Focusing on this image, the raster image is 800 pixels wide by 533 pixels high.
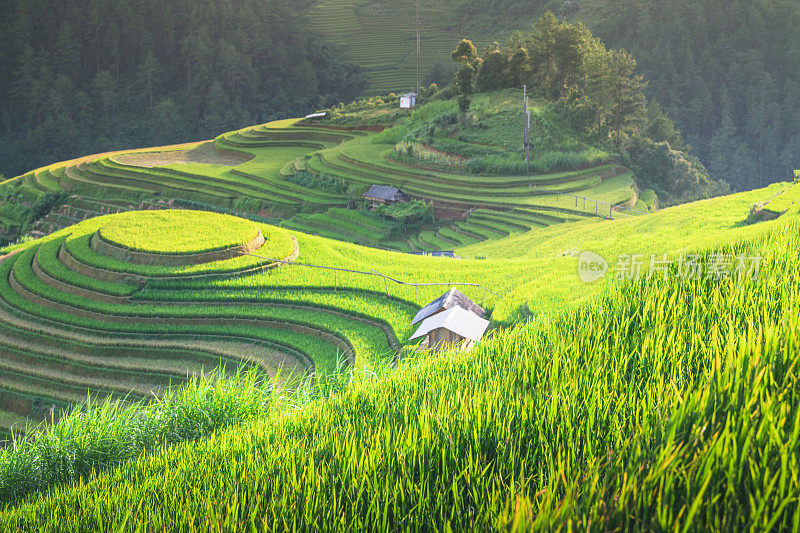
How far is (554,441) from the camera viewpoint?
70.0 inches

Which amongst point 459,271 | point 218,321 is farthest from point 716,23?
point 218,321

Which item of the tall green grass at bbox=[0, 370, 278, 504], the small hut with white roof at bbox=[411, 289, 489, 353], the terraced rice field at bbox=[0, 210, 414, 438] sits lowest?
the terraced rice field at bbox=[0, 210, 414, 438]

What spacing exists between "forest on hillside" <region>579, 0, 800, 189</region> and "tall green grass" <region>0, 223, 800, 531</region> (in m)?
49.6

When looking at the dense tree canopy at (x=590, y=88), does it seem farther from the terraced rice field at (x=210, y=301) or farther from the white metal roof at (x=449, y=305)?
the white metal roof at (x=449, y=305)

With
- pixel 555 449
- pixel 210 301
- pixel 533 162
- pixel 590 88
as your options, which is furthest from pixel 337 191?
pixel 555 449

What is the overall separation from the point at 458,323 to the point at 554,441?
266 inches

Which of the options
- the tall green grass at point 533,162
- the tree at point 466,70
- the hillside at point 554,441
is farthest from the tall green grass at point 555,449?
the tree at point 466,70

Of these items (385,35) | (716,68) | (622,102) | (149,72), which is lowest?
(622,102)

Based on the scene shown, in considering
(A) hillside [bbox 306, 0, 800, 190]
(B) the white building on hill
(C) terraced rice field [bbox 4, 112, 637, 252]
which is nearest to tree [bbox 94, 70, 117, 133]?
(C) terraced rice field [bbox 4, 112, 637, 252]

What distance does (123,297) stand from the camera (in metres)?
11.9

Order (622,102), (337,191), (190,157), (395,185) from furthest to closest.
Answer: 1. (190,157)
2. (622,102)
3. (337,191)
4. (395,185)

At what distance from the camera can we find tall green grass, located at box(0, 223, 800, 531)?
1.42 meters

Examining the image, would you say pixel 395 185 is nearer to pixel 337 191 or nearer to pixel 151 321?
pixel 337 191

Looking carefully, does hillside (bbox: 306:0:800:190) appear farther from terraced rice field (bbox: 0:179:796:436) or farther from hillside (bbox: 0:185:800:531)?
hillside (bbox: 0:185:800:531)
